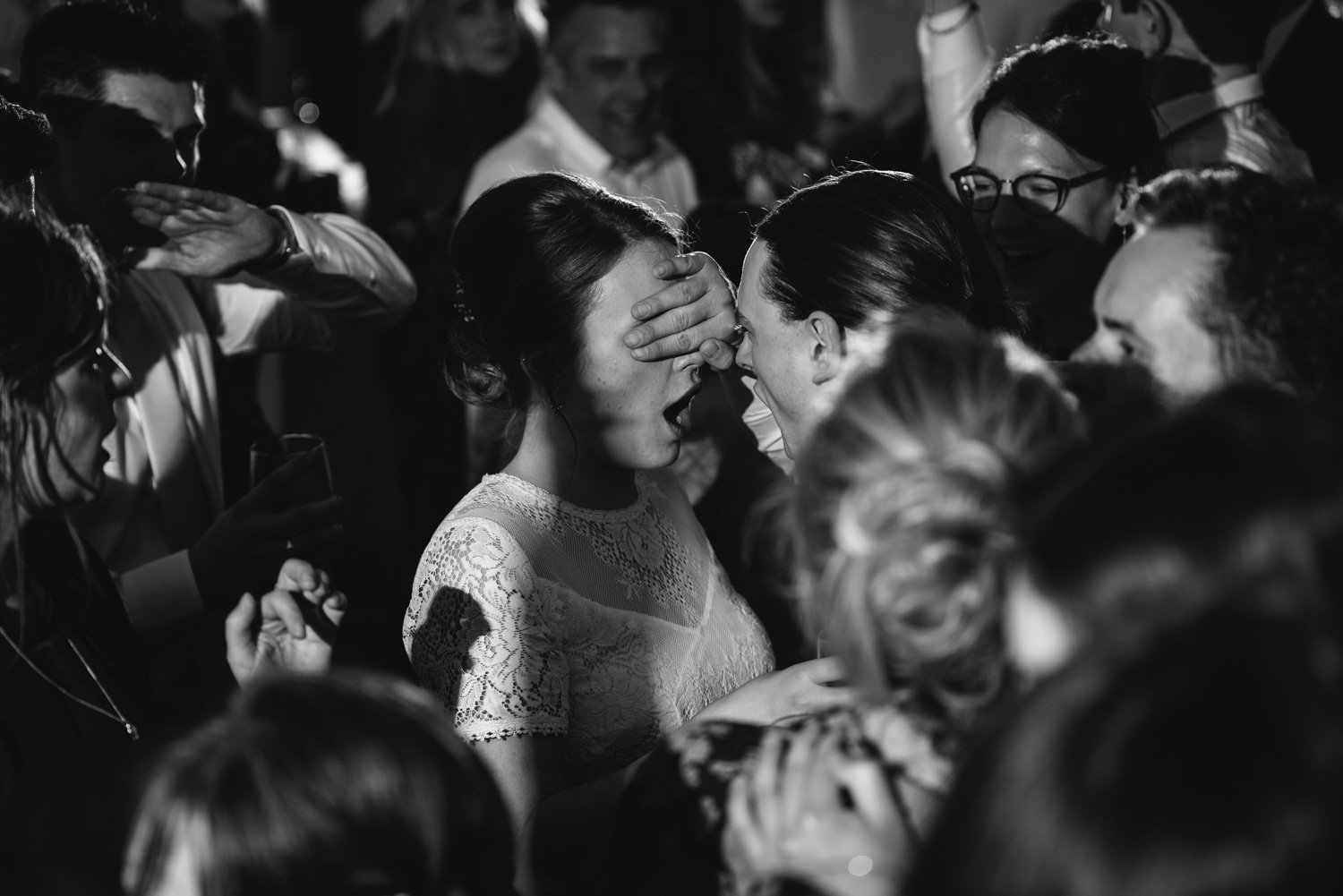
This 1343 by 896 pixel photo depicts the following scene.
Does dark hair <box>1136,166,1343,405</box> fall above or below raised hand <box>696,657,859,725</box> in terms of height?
above

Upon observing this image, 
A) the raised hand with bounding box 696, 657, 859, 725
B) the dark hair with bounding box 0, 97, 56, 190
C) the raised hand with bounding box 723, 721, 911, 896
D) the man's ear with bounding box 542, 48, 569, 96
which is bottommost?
the raised hand with bounding box 696, 657, 859, 725

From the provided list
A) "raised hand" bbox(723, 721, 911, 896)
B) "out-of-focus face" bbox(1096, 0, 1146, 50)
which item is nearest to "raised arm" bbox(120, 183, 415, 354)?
"raised hand" bbox(723, 721, 911, 896)

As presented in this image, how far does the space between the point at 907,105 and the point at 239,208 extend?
9.74 feet

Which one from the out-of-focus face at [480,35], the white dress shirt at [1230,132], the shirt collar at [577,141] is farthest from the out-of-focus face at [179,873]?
the out-of-focus face at [480,35]

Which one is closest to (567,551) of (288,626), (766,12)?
Result: (288,626)

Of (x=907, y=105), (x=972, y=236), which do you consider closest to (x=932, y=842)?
(x=972, y=236)

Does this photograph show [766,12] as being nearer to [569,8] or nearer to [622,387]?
[569,8]

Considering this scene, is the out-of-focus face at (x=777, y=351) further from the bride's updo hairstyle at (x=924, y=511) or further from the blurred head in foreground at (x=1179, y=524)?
the blurred head in foreground at (x=1179, y=524)

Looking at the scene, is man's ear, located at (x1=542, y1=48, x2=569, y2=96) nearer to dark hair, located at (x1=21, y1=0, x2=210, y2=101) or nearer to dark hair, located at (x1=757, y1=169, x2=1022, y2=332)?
dark hair, located at (x1=21, y1=0, x2=210, y2=101)

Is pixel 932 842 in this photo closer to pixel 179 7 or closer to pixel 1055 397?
pixel 1055 397

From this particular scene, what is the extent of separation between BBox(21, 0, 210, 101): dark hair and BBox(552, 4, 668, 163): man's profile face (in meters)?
1.72

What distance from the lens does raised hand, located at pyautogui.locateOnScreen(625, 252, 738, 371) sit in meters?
1.99

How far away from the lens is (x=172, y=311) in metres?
2.53

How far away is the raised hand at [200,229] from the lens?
7.59ft
